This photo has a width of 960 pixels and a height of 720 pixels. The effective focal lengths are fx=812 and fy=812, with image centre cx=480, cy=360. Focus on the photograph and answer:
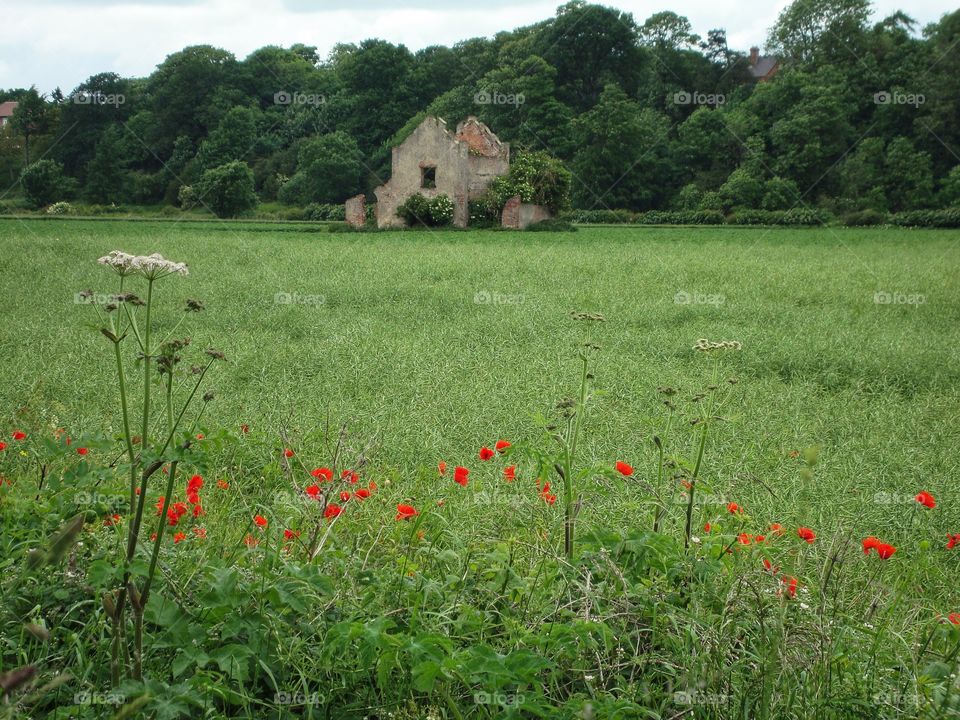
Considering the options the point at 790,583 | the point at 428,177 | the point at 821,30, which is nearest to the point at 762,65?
the point at 821,30

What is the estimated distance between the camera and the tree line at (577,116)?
19078 mm

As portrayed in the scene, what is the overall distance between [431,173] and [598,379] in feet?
70.9

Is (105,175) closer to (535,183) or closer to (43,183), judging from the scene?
(43,183)

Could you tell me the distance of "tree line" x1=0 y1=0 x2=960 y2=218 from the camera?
19078 mm

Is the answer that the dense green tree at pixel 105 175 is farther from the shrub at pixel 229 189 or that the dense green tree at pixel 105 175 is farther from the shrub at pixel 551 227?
the shrub at pixel 551 227

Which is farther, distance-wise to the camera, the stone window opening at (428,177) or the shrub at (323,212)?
the stone window opening at (428,177)

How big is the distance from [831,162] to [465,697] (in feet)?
116

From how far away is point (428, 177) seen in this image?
26.7m

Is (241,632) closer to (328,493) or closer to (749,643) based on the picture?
(328,493)

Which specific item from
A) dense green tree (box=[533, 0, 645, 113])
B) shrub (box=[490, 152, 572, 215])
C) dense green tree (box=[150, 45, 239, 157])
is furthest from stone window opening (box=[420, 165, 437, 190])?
dense green tree (box=[533, 0, 645, 113])

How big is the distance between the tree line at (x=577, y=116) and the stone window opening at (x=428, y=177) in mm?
1227

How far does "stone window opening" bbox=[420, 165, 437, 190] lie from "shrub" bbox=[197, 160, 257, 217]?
6.48 meters

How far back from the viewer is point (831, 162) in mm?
33156

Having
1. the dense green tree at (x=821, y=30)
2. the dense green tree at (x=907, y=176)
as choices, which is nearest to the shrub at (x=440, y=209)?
the dense green tree at (x=907, y=176)
